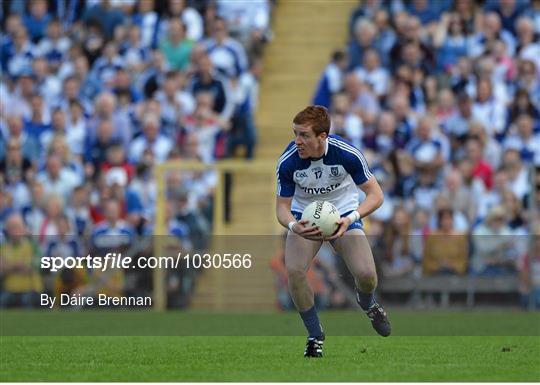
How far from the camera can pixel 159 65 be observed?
955 inches

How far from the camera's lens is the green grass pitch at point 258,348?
11.0m

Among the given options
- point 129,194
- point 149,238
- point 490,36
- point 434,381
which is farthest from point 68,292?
point 434,381

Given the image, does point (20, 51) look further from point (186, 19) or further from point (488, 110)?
point (488, 110)

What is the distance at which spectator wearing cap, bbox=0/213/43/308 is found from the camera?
20.8 metres

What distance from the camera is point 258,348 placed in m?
13.8

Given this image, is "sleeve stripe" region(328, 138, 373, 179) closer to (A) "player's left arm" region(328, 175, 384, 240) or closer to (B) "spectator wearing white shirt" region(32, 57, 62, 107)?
(A) "player's left arm" region(328, 175, 384, 240)

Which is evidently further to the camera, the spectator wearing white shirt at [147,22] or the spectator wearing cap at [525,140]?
the spectator wearing white shirt at [147,22]

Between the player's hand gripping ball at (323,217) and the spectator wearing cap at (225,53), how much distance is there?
11436 millimetres

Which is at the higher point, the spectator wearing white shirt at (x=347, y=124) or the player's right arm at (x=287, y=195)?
the player's right arm at (x=287, y=195)

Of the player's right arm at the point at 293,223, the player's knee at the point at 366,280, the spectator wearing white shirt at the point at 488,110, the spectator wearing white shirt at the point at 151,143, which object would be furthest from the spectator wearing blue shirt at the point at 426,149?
the player's right arm at the point at 293,223

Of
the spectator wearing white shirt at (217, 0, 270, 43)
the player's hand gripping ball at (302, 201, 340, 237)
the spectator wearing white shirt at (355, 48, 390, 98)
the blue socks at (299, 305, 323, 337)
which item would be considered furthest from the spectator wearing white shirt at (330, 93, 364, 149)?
the player's hand gripping ball at (302, 201, 340, 237)

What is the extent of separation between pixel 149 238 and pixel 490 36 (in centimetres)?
584

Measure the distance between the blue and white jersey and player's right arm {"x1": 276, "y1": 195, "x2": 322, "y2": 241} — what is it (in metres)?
0.07

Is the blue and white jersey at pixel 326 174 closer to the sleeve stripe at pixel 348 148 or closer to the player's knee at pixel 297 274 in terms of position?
the sleeve stripe at pixel 348 148
